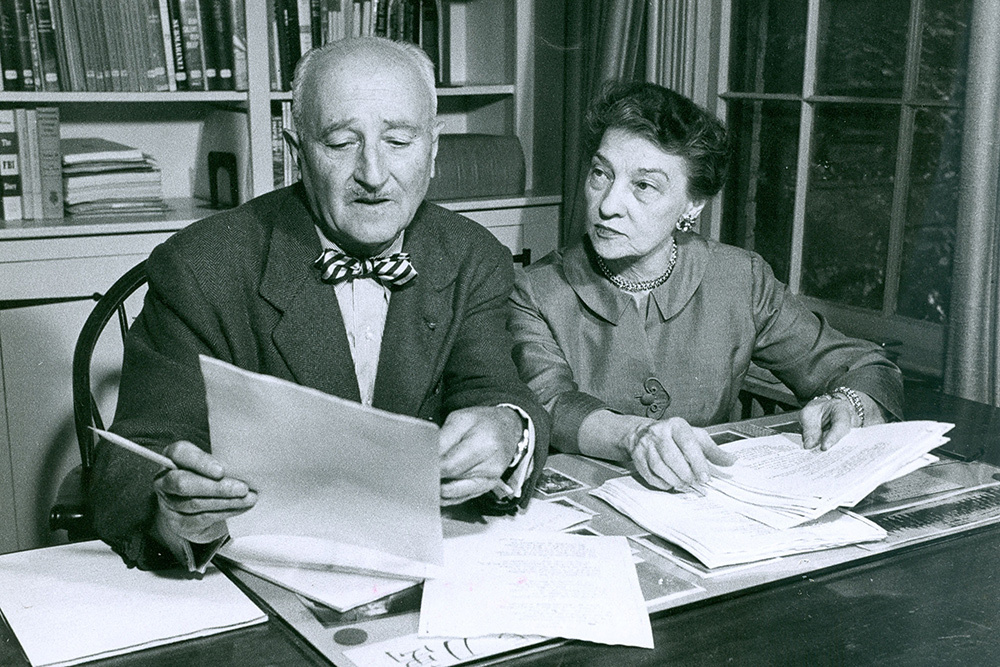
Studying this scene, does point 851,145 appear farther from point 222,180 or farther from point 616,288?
point 222,180

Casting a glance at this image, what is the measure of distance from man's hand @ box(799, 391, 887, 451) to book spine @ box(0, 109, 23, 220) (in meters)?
2.12

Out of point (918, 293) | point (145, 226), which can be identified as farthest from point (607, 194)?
point (145, 226)

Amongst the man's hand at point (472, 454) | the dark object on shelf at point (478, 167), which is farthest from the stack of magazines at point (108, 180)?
the man's hand at point (472, 454)

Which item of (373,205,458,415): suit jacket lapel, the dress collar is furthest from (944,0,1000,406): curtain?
(373,205,458,415): suit jacket lapel

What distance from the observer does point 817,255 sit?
2.63 meters

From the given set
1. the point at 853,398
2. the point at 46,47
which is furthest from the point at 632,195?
the point at 46,47

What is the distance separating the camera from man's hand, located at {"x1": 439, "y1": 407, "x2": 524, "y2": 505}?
1214mm

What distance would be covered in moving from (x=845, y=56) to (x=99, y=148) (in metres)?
1.94

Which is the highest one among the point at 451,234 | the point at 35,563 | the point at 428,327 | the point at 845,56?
the point at 845,56

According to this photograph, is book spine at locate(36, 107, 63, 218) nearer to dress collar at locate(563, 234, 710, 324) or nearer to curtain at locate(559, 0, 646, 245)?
curtain at locate(559, 0, 646, 245)

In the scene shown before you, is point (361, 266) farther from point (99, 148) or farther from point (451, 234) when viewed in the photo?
point (99, 148)

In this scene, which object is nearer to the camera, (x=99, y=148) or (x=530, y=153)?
(x=99, y=148)

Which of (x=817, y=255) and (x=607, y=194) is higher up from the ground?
(x=607, y=194)

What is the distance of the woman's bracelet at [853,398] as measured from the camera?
5.60 ft
